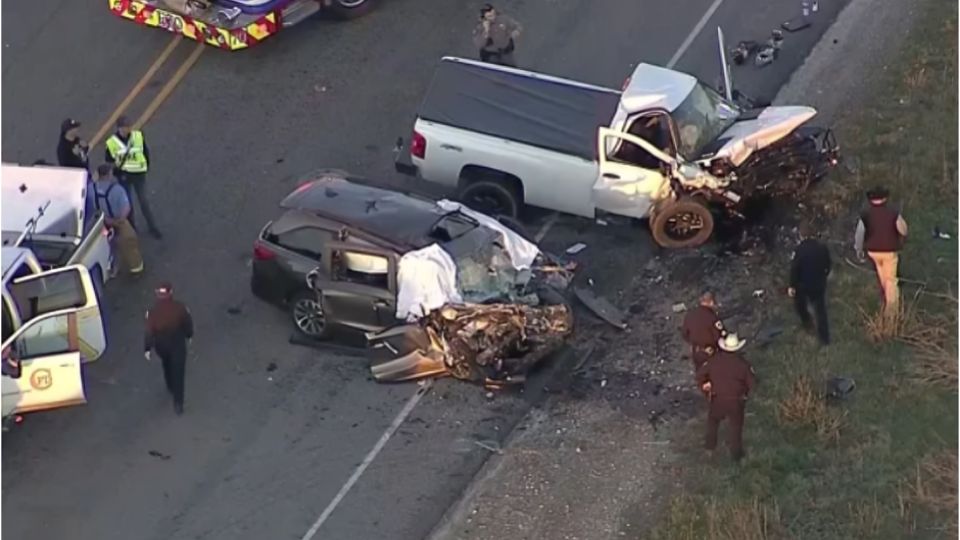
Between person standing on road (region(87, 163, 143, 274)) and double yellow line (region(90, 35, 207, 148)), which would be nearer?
person standing on road (region(87, 163, 143, 274))

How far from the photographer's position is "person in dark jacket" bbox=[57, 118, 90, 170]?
19547 millimetres

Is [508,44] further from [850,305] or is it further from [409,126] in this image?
[850,305]

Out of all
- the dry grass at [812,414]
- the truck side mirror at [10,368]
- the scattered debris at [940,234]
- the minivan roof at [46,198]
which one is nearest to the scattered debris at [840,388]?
the dry grass at [812,414]

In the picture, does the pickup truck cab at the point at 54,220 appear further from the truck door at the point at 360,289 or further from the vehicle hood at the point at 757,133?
the vehicle hood at the point at 757,133

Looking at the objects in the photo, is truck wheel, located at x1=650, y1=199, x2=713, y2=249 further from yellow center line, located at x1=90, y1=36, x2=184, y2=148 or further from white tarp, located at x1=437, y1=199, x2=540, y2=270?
yellow center line, located at x1=90, y1=36, x2=184, y2=148

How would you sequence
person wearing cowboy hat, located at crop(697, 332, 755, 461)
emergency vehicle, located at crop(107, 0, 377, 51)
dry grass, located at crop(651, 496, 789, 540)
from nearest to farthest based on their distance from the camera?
dry grass, located at crop(651, 496, 789, 540) < person wearing cowboy hat, located at crop(697, 332, 755, 461) < emergency vehicle, located at crop(107, 0, 377, 51)

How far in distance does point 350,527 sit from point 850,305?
5330mm

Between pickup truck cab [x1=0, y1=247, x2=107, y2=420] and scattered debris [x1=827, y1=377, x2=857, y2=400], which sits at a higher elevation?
pickup truck cab [x1=0, y1=247, x2=107, y2=420]

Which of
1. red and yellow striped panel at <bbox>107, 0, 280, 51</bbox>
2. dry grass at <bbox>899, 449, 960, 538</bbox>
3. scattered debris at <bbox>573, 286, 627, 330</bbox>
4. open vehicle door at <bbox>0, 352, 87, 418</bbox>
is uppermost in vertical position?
red and yellow striped panel at <bbox>107, 0, 280, 51</bbox>

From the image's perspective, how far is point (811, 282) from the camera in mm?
16984

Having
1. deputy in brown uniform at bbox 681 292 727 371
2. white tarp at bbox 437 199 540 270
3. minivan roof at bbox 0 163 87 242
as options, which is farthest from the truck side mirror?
deputy in brown uniform at bbox 681 292 727 371

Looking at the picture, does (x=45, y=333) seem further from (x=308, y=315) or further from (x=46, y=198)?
(x=308, y=315)

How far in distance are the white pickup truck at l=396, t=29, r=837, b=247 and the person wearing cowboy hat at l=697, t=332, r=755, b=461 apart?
130 inches

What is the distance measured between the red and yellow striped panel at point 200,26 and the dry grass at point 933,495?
33.1ft
